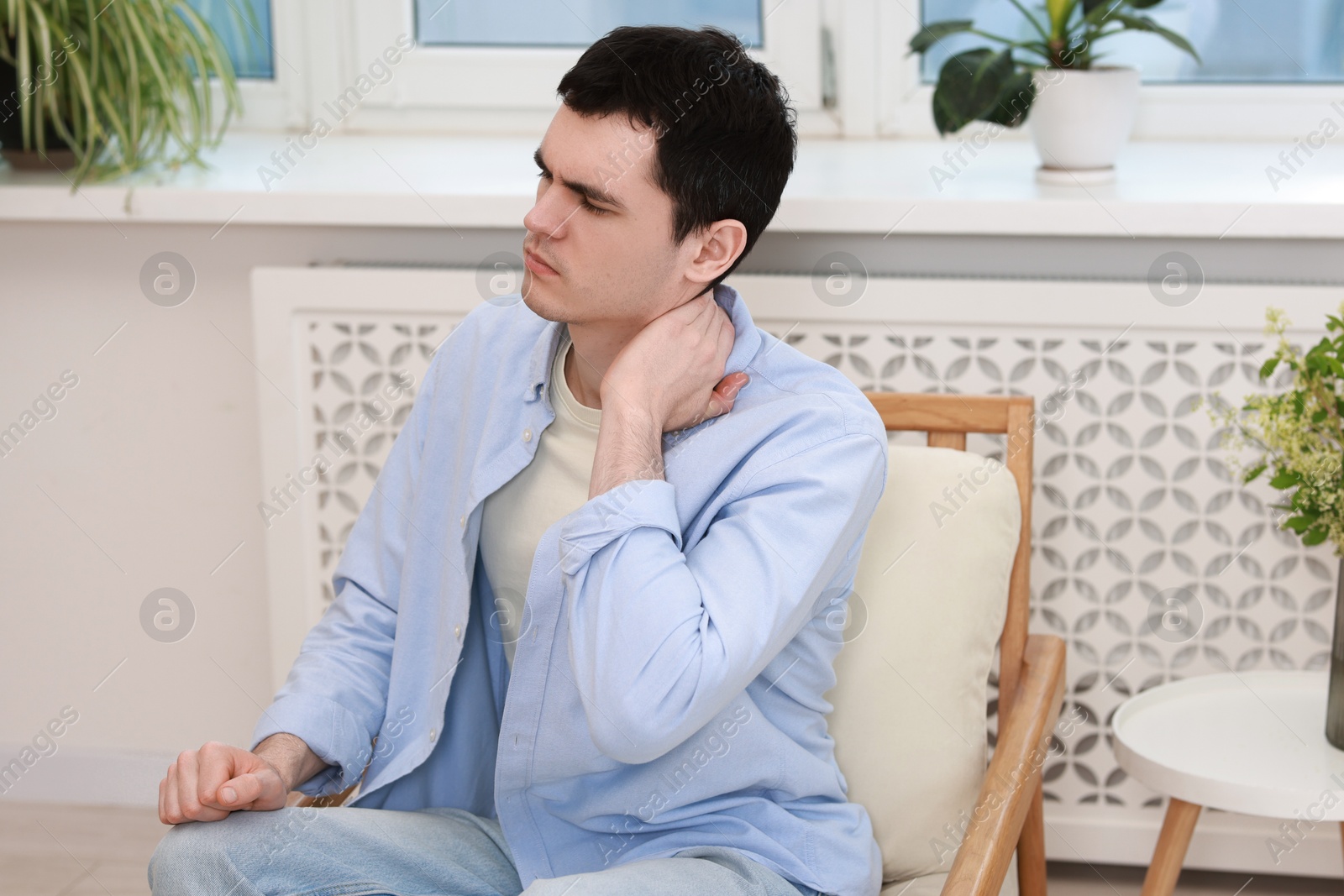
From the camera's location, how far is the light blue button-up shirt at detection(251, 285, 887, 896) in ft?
3.37

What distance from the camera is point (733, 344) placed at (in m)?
1.21

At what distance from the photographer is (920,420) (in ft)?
4.76

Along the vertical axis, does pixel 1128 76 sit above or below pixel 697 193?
above

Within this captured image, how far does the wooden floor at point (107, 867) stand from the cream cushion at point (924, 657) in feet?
2.19

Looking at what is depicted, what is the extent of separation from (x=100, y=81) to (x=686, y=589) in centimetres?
129

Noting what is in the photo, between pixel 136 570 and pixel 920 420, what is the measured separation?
4.15 ft

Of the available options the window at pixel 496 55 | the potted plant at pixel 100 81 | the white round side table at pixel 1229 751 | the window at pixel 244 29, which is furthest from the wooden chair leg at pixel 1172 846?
the window at pixel 244 29

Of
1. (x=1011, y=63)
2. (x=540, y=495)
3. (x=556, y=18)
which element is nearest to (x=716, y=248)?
(x=540, y=495)

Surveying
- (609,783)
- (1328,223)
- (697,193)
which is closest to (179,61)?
(697,193)

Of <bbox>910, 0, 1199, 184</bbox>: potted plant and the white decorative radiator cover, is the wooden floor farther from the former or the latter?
<bbox>910, 0, 1199, 184</bbox>: potted plant

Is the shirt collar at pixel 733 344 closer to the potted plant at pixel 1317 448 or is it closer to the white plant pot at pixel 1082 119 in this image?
the potted plant at pixel 1317 448

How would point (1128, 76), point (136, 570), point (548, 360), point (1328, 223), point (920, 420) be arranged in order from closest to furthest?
point (548, 360) → point (920, 420) → point (1328, 223) → point (1128, 76) → point (136, 570)

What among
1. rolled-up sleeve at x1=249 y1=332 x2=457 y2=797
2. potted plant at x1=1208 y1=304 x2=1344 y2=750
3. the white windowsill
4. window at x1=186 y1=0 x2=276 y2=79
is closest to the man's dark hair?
rolled-up sleeve at x1=249 y1=332 x2=457 y2=797

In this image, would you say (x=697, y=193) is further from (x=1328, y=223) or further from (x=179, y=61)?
(x=179, y=61)
